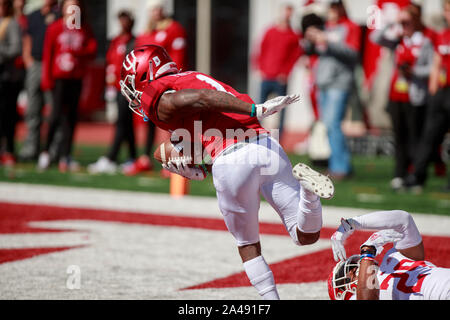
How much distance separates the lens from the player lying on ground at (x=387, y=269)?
365cm

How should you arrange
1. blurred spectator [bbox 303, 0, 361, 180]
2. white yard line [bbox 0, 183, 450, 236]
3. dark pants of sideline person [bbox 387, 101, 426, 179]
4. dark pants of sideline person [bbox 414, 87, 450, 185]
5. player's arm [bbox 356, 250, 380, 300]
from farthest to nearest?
blurred spectator [bbox 303, 0, 361, 180]
dark pants of sideline person [bbox 387, 101, 426, 179]
dark pants of sideline person [bbox 414, 87, 450, 185]
white yard line [bbox 0, 183, 450, 236]
player's arm [bbox 356, 250, 380, 300]

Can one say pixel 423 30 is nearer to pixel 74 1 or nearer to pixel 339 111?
pixel 339 111

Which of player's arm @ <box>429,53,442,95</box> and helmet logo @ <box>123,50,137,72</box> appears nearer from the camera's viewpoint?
helmet logo @ <box>123,50,137,72</box>

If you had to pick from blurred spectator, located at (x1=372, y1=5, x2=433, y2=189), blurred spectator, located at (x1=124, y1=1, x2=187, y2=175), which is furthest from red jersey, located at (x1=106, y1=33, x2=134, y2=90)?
blurred spectator, located at (x1=372, y1=5, x2=433, y2=189)

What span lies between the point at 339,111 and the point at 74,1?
3707 millimetres

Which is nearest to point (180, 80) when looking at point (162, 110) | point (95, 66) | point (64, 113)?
point (162, 110)

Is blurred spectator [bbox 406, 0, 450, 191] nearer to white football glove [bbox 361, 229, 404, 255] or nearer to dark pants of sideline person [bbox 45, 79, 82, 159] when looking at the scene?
dark pants of sideline person [bbox 45, 79, 82, 159]

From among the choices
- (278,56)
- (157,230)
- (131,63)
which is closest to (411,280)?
(131,63)

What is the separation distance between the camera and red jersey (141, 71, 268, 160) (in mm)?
3939

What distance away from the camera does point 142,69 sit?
409 cm

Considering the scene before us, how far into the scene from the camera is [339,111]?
1003 cm

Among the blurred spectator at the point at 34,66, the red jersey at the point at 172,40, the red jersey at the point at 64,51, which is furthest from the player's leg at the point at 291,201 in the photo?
the blurred spectator at the point at 34,66

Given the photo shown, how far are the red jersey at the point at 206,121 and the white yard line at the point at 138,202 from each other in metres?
3.32

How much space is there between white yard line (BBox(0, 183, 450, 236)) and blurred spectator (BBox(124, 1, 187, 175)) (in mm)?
1545
